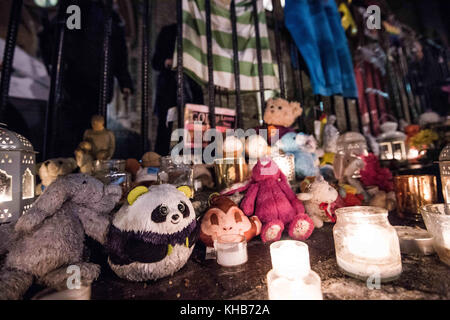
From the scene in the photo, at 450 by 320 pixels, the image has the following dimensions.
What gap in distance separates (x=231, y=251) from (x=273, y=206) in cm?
43

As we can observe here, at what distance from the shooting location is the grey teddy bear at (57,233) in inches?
28.6

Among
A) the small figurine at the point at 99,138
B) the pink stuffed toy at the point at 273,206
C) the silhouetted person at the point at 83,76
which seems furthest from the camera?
the silhouetted person at the point at 83,76

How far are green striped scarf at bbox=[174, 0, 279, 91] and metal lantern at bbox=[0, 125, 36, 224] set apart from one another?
149 centimetres

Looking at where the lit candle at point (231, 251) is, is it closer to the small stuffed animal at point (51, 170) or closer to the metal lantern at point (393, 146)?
the small stuffed animal at point (51, 170)

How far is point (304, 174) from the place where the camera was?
1.79m

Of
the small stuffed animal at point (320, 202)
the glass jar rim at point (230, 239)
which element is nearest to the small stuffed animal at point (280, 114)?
the small stuffed animal at point (320, 202)

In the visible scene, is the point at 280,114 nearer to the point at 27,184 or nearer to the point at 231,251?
the point at 231,251

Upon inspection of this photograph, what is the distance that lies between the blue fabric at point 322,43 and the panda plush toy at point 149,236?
2.42 m

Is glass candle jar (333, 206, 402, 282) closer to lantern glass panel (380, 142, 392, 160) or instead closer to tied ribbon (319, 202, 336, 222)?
tied ribbon (319, 202, 336, 222)

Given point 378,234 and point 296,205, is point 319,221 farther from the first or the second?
point 378,234
